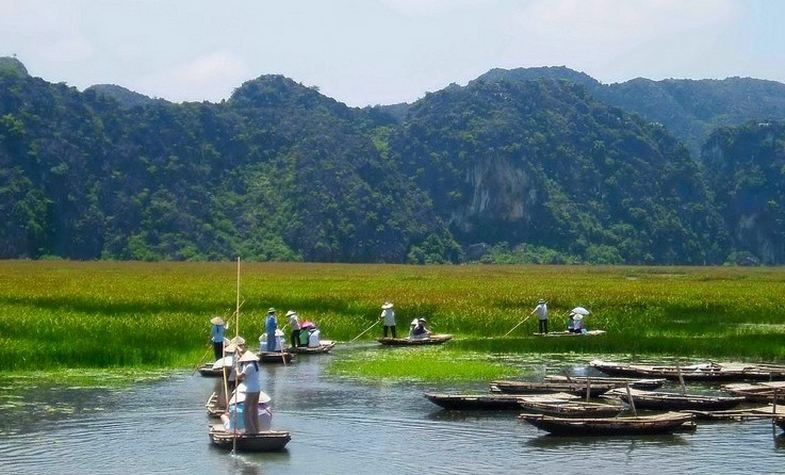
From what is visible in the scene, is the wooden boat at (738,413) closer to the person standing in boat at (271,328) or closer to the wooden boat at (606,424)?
the wooden boat at (606,424)

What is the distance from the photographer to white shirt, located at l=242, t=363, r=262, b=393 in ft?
49.2

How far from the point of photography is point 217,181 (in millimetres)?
144875

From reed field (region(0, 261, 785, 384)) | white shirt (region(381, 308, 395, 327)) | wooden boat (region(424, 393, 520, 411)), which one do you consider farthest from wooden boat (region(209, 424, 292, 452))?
white shirt (region(381, 308, 395, 327))

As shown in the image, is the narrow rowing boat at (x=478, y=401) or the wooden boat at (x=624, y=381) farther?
the wooden boat at (x=624, y=381)

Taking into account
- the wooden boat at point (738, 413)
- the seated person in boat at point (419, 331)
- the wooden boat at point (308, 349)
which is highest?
the seated person in boat at point (419, 331)

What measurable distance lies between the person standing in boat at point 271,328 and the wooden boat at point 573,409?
28.1ft

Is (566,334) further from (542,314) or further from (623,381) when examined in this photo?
(623,381)

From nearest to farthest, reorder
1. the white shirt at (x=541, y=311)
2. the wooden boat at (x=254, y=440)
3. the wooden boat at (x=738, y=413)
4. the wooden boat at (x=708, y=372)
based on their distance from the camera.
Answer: the wooden boat at (x=254, y=440)
the wooden boat at (x=738, y=413)
the wooden boat at (x=708, y=372)
the white shirt at (x=541, y=311)

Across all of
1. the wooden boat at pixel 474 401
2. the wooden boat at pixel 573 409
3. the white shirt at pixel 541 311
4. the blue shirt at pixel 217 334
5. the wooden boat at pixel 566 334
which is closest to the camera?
the wooden boat at pixel 573 409

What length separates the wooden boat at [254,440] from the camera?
15289 millimetres

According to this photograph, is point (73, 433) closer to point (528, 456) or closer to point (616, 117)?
point (528, 456)

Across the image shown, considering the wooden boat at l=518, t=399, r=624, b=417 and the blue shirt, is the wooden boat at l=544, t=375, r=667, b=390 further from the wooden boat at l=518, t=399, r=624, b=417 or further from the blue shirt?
the blue shirt

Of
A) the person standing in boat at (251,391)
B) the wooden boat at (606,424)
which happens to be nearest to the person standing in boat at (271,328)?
the wooden boat at (606,424)

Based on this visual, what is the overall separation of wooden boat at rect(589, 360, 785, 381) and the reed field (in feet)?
10.9
